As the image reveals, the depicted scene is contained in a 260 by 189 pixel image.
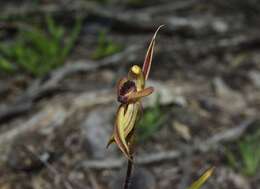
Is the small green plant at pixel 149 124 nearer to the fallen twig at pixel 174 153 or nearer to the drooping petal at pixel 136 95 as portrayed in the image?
the fallen twig at pixel 174 153

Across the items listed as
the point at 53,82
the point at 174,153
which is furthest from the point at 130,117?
the point at 53,82

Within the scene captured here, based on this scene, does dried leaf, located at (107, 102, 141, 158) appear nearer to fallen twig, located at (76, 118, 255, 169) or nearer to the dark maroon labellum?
the dark maroon labellum

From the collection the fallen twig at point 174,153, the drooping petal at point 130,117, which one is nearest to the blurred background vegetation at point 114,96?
the fallen twig at point 174,153

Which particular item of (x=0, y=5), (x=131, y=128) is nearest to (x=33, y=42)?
(x=0, y=5)

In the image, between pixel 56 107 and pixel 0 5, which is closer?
pixel 56 107

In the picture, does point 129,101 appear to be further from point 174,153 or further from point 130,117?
point 174,153

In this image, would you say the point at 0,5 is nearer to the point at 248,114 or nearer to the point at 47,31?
the point at 47,31
